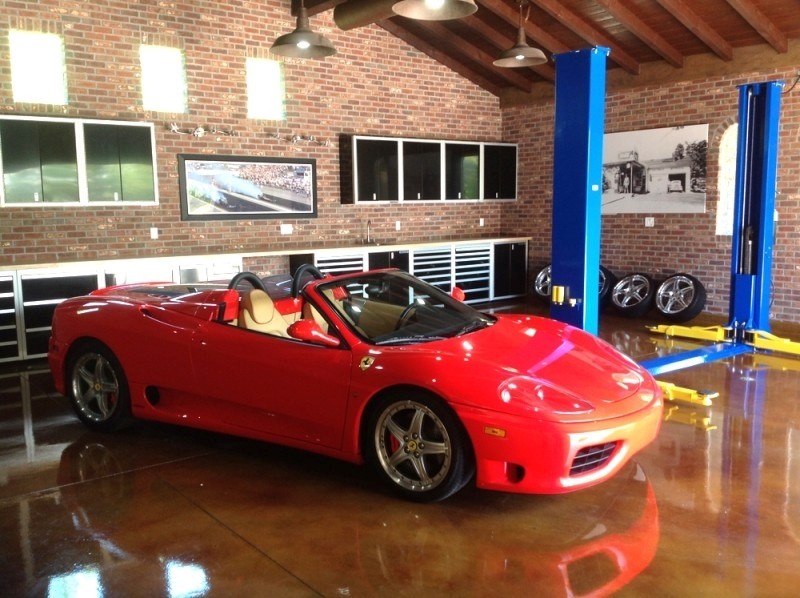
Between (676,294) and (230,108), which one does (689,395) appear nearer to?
(676,294)

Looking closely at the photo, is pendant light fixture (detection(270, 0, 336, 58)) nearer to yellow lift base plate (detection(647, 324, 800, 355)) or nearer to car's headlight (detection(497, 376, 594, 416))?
car's headlight (detection(497, 376, 594, 416))

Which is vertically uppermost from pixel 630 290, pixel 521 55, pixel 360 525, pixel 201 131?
pixel 521 55

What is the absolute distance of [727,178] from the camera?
8602 mm

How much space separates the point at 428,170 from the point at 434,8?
5.93m

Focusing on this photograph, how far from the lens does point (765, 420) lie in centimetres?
462

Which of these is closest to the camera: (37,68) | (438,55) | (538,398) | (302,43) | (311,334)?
(538,398)

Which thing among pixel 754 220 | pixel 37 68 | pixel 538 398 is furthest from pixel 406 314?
pixel 37 68

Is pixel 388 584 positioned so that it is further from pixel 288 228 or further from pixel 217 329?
pixel 288 228

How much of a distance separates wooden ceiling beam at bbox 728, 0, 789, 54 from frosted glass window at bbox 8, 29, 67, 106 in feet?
23.2

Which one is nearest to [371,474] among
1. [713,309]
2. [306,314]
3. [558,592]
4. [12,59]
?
[306,314]

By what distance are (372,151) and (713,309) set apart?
4919mm

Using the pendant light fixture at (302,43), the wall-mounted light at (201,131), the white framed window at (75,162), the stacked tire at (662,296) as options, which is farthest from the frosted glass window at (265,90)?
the stacked tire at (662,296)

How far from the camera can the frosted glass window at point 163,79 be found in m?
7.87

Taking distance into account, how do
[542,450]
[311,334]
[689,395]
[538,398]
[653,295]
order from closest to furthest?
[542,450] < [538,398] < [311,334] < [689,395] < [653,295]
